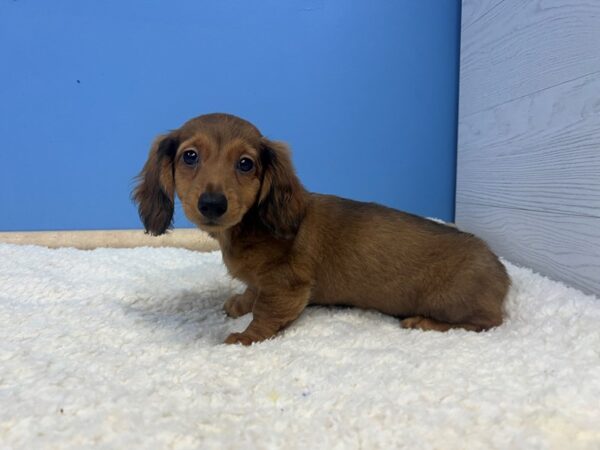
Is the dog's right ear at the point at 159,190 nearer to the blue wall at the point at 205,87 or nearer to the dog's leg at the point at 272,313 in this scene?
the dog's leg at the point at 272,313

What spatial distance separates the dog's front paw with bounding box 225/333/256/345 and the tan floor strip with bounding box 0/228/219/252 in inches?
55.4

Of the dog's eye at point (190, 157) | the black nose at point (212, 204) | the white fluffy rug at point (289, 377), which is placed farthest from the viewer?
the dog's eye at point (190, 157)

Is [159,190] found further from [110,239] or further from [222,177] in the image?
[110,239]

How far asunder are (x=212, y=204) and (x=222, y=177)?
0.12m

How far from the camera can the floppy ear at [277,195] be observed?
1544 millimetres

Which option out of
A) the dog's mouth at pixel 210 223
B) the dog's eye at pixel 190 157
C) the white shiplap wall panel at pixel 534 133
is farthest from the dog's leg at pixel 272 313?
the white shiplap wall panel at pixel 534 133

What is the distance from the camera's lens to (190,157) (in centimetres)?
147

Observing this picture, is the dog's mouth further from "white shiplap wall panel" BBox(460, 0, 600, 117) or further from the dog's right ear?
"white shiplap wall panel" BBox(460, 0, 600, 117)

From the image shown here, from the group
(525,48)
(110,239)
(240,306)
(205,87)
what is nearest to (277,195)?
(240,306)

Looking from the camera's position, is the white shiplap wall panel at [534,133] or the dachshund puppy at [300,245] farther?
the white shiplap wall panel at [534,133]

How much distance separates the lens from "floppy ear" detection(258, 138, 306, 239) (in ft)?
5.07

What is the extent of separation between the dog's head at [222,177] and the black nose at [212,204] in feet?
0.05

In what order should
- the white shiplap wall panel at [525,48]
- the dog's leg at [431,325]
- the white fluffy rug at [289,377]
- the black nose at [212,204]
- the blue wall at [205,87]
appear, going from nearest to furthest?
the white fluffy rug at [289,377] → the black nose at [212,204] → the dog's leg at [431,325] → the white shiplap wall panel at [525,48] → the blue wall at [205,87]

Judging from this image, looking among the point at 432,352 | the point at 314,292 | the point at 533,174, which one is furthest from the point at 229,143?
the point at 533,174
